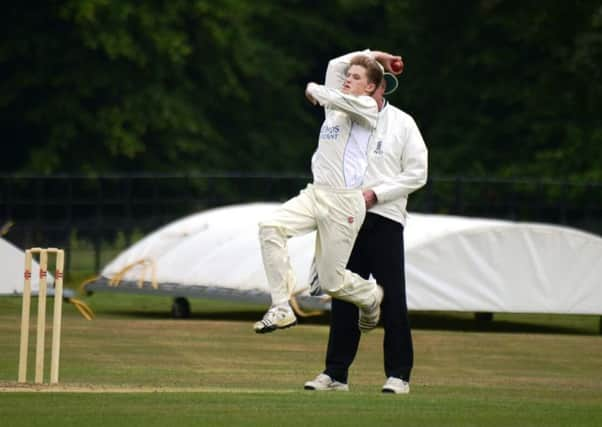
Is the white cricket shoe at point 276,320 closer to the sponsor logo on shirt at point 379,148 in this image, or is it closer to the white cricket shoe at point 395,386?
the white cricket shoe at point 395,386

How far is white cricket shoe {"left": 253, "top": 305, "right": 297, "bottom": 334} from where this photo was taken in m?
9.56

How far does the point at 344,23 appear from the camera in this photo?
5331cm

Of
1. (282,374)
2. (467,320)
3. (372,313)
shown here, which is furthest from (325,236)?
(467,320)

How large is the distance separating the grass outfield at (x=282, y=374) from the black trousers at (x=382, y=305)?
272 mm

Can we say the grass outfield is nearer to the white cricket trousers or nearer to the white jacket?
the white cricket trousers

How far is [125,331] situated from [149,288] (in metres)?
3.73

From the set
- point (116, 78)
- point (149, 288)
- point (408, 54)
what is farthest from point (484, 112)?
point (149, 288)

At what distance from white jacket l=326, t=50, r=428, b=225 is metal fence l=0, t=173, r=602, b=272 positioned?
16667mm

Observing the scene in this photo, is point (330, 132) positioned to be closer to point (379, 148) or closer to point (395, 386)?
point (379, 148)

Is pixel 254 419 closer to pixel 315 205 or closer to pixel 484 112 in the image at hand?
pixel 315 205

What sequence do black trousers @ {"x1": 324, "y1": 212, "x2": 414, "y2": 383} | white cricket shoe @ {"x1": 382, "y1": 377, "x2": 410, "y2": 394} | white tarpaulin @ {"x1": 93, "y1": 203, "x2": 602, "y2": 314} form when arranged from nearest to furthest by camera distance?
black trousers @ {"x1": 324, "y1": 212, "x2": 414, "y2": 383} < white cricket shoe @ {"x1": 382, "y1": 377, "x2": 410, "y2": 394} < white tarpaulin @ {"x1": 93, "y1": 203, "x2": 602, "y2": 314}

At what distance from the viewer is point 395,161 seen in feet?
33.0

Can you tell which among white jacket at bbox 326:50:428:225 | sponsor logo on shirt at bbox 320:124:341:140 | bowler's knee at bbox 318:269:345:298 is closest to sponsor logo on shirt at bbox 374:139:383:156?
white jacket at bbox 326:50:428:225

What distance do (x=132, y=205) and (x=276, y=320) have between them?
19.5 m
